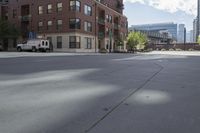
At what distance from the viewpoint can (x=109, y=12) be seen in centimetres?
7575

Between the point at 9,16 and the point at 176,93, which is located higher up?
the point at 9,16

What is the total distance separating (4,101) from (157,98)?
11.5 feet

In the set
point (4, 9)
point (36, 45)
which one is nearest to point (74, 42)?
point (36, 45)

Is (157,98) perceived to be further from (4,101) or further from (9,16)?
(9,16)

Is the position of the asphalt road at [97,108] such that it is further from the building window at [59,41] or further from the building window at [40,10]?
the building window at [40,10]

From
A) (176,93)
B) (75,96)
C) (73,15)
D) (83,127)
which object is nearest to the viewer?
(83,127)

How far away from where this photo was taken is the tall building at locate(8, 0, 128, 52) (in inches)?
2325

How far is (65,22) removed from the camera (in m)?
59.5

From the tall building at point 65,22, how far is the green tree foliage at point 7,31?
1.98 meters

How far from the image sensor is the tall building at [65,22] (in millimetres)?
59062

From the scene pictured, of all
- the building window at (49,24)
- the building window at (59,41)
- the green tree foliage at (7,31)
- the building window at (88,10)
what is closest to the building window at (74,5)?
the building window at (88,10)

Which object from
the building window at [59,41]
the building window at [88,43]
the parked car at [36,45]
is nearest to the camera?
the parked car at [36,45]

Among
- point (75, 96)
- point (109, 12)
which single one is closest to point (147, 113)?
point (75, 96)

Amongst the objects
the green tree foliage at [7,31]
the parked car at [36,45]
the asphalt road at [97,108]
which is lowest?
the asphalt road at [97,108]
